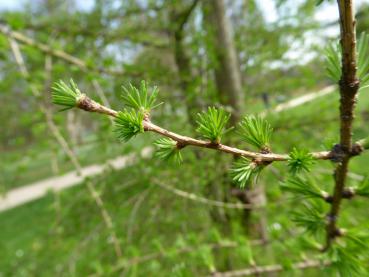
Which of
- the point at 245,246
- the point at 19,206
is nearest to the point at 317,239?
the point at 245,246

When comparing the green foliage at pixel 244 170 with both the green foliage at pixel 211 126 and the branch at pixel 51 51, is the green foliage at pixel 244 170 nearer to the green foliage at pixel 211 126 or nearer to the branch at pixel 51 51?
the green foliage at pixel 211 126

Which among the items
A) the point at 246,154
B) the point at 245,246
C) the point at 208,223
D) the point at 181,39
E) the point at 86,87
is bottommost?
the point at 208,223

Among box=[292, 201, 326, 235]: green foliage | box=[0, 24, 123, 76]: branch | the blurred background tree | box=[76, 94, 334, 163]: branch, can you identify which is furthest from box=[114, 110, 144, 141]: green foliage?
box=[0, 24, 123, 76]: branch

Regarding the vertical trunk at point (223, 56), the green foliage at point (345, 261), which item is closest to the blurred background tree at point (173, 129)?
the vertical trunk at point (223, 56)

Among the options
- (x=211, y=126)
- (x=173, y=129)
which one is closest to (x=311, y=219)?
(x=211, y=126)

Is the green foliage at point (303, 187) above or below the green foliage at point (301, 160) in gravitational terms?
below

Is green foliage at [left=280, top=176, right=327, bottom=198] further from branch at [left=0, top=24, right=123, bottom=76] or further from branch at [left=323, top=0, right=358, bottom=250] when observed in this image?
branch at [left=0, top=24, right=123, bottom=76]

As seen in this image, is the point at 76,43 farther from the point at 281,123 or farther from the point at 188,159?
the point at 281,123
